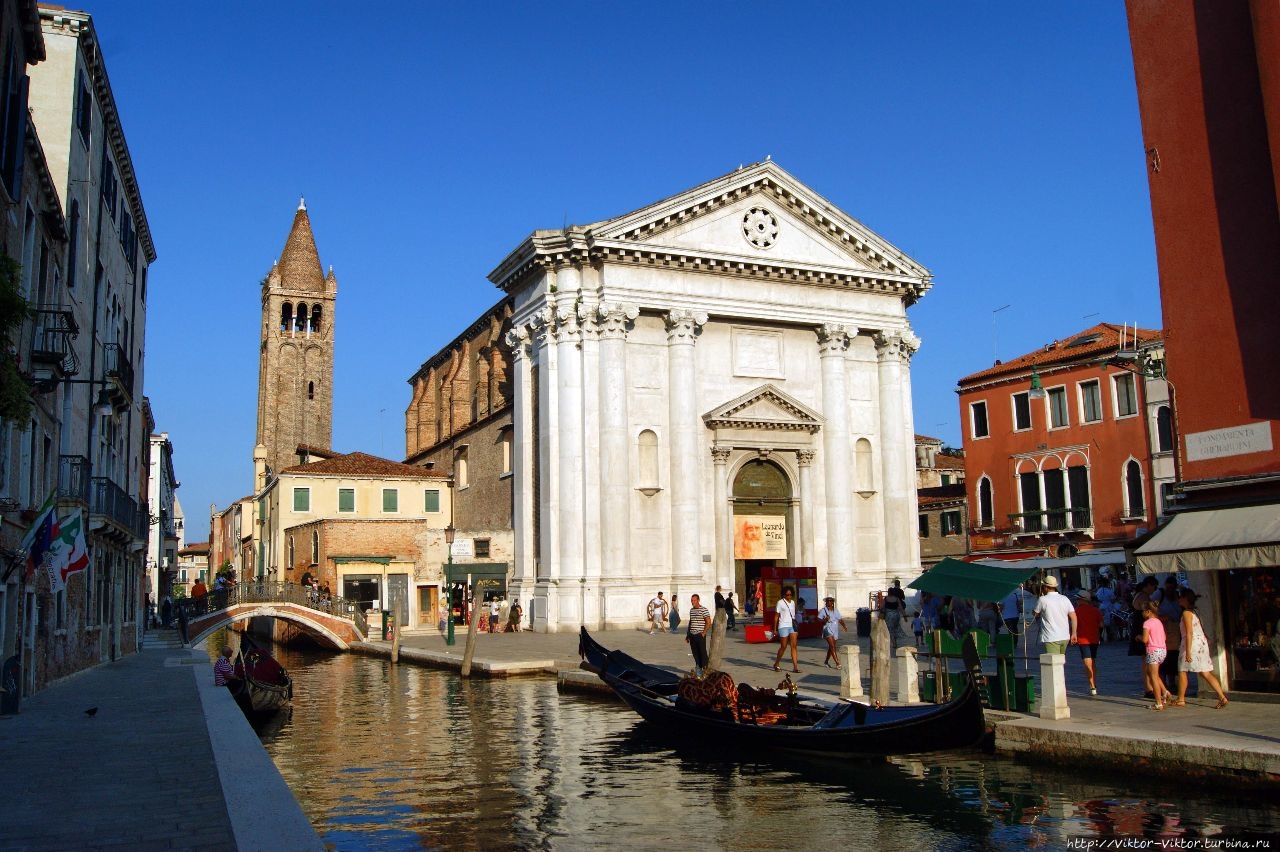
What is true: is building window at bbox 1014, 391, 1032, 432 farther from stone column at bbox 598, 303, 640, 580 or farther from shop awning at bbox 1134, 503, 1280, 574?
shop awning at bbox 1134, 503, 1280, 574

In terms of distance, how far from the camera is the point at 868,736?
1170 centimetres

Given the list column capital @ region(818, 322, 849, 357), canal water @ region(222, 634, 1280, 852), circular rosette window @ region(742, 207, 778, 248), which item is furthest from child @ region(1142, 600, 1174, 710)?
circular rosette window @ region(742, 207, 778, 248)

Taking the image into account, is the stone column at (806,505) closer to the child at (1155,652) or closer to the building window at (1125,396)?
the building window at (1125,396)

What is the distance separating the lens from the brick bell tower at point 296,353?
240 ft

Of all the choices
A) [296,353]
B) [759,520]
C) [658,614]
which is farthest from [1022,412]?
[296,353]

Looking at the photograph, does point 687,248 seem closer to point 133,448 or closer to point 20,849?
point 133,448

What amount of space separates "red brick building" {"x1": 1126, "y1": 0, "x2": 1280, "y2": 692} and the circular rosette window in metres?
18.9

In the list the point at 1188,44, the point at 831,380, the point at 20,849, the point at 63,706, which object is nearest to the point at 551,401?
the point at 831,380

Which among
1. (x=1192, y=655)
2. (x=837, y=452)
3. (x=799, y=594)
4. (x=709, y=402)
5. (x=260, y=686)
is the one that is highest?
(x=709, y=402)

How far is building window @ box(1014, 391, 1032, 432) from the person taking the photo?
40.9 meters

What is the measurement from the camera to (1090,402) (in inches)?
1521

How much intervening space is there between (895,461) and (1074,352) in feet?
30.0

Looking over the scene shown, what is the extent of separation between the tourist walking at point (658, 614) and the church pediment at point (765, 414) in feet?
19.0

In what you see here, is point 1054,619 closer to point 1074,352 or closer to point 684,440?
point 684,440
